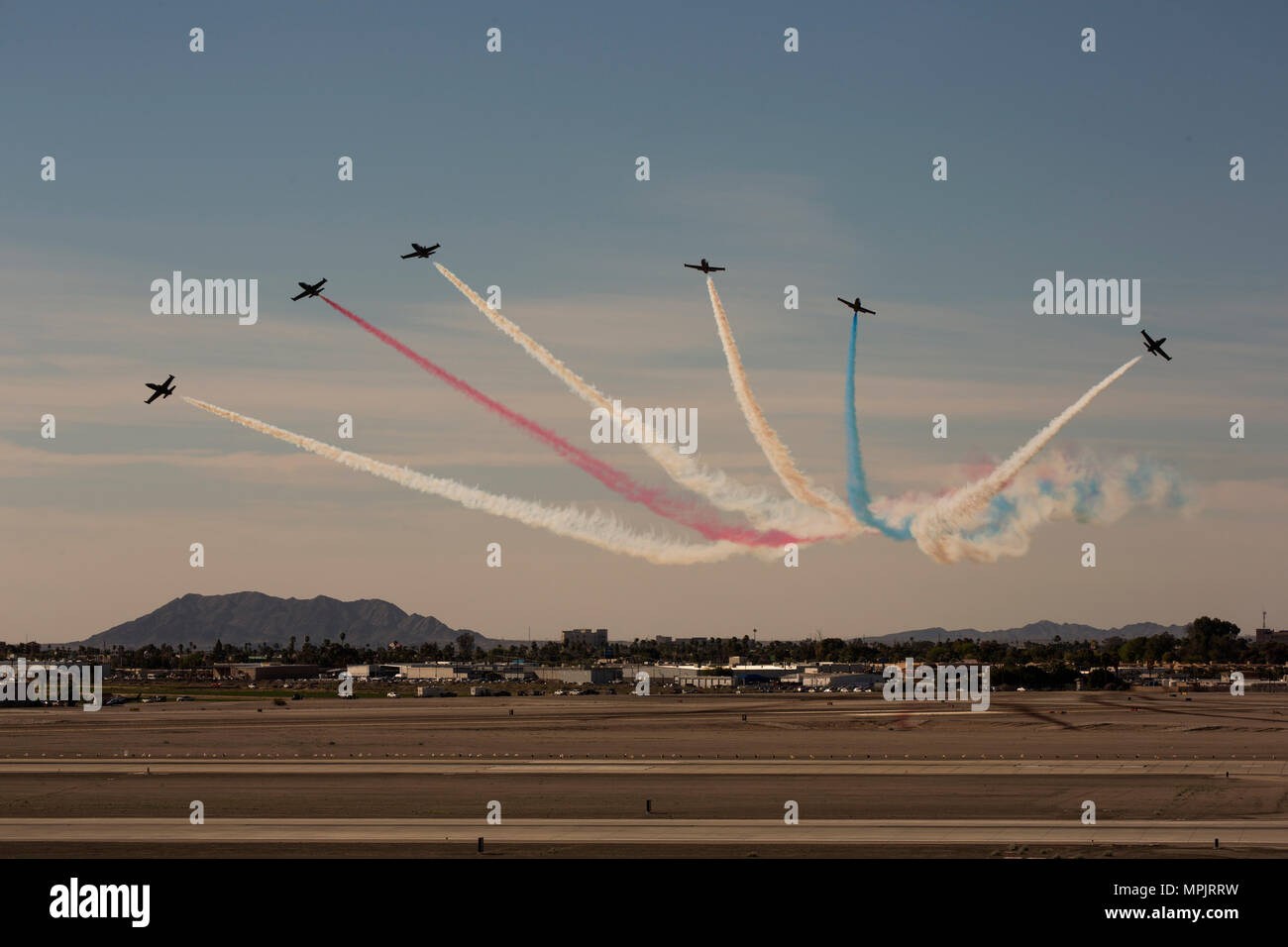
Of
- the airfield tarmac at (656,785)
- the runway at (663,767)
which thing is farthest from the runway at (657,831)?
the runway at (663,767)

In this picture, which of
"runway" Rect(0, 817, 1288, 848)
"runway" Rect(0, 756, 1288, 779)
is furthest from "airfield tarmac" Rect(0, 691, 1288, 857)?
"runway" Rect(0, 756, 1288, 779)

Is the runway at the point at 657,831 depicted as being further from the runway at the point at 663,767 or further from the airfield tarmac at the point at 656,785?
the runway at the point at 663,767

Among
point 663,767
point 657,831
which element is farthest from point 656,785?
point 657,831

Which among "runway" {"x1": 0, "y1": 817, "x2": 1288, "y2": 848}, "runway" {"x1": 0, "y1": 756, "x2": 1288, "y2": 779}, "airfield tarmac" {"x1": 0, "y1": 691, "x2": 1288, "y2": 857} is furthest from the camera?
"runway" {"x1": 0, "y1": 756, "x2": 1288, "y2": 779}

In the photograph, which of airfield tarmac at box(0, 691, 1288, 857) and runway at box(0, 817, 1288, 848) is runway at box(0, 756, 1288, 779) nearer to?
airfield tarmac at box(0, 691, 1288, 857)

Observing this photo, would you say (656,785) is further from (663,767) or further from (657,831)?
(657,831)
